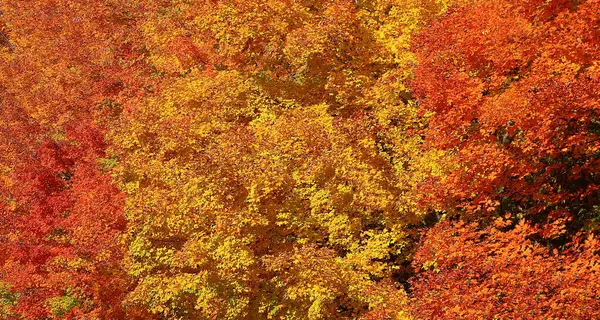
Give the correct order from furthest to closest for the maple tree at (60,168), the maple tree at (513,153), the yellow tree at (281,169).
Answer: the maple tree at (60,168) < the yellow tree at (281,169) < the maple tree at (513,153)

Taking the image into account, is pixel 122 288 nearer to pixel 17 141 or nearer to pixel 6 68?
pixel 17 141

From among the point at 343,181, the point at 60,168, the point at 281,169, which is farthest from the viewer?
the point at 60,168

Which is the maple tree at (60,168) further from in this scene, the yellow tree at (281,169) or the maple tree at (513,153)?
the maple tree at (513,153)

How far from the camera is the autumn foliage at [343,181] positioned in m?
24.1

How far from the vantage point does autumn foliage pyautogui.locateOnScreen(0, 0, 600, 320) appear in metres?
24.1

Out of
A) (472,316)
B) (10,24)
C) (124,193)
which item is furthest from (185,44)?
(10,24)

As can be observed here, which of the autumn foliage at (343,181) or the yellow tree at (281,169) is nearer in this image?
the autumn foliage at (343,181)

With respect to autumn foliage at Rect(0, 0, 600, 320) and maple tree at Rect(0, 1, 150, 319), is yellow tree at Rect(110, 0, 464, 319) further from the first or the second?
maple tree at Rect(0, 1, 150, 319)

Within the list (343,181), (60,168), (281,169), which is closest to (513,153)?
(343,181)

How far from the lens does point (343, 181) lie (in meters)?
29.1

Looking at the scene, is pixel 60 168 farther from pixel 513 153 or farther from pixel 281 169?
pixel 513 153

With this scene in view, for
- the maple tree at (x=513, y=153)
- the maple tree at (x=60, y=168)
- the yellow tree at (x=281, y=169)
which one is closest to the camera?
the maple tree at (x=513, y=153)

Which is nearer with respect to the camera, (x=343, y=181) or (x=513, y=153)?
(x=513, y=153)

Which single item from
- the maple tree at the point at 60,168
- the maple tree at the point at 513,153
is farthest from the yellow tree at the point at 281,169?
the maple tree at the point at 60,168
